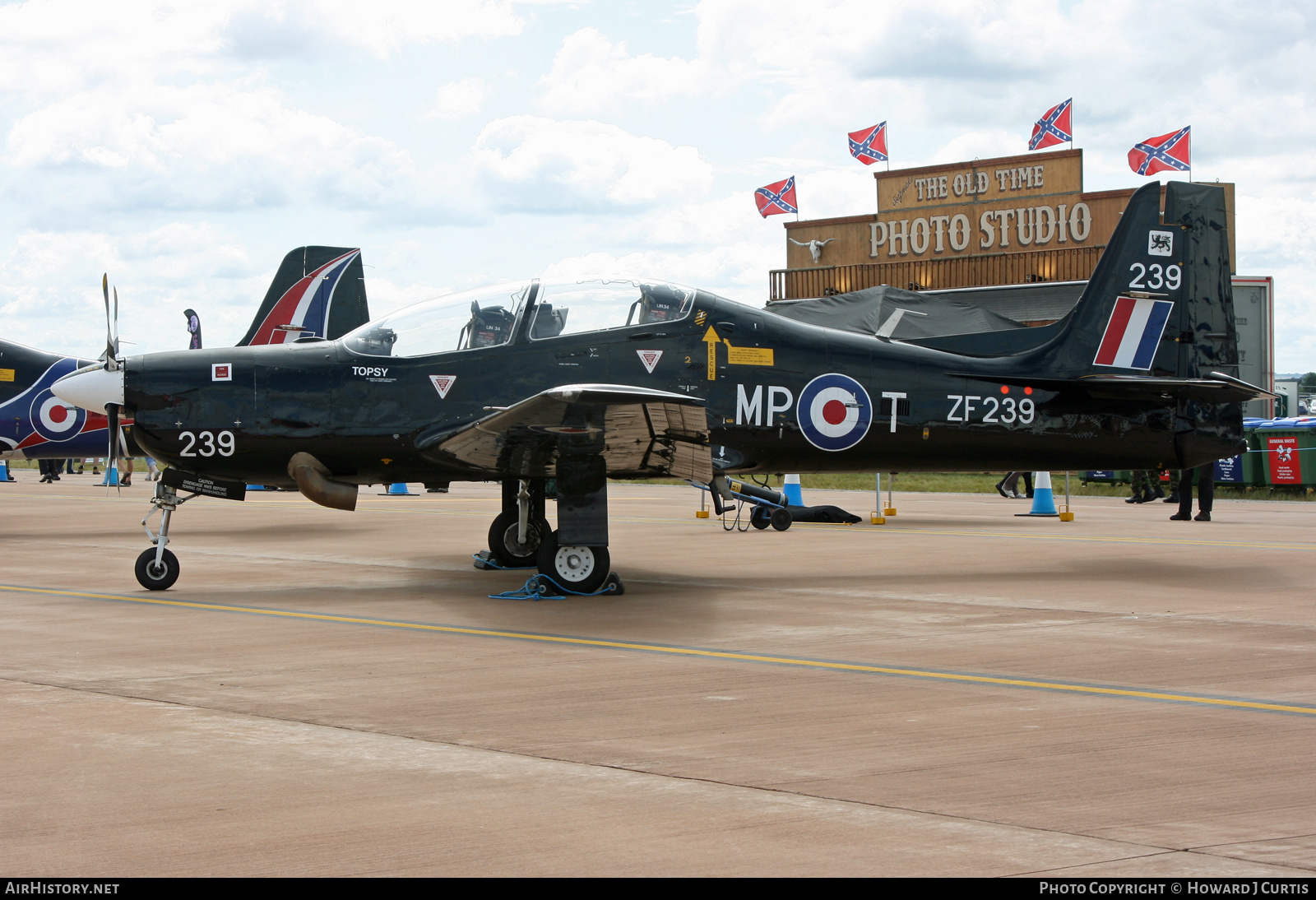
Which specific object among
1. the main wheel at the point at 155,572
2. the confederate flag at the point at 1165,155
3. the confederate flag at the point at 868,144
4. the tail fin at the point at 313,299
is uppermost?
the confederate flag at the point at 868,144

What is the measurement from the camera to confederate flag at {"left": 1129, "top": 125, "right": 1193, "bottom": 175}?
38844mm

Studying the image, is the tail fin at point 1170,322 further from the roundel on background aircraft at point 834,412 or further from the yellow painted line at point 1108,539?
the yellow painted line at point 1108,539

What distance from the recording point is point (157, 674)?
675 centimetres

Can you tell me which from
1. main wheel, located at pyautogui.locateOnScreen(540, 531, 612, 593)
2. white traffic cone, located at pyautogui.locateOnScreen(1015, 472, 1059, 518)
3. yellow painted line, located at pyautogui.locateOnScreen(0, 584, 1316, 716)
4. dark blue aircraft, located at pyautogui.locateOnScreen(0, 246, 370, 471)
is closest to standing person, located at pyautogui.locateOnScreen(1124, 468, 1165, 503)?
white traffic cone, located at pyautogui.locateOnScreen(1015, 472, 1059, 518)

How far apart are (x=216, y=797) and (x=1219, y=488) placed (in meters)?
29.0

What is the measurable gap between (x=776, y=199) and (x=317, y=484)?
130 ft

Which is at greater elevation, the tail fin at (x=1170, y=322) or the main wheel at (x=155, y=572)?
the tail fin at (x=1170, y=322)

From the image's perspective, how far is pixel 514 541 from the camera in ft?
41.2

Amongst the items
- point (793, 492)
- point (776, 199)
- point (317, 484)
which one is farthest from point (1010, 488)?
point (776, 199)

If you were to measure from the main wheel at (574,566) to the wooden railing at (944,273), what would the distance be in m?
34.0

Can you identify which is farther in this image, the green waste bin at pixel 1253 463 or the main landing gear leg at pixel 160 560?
the green waste bin at pixel 1253 463

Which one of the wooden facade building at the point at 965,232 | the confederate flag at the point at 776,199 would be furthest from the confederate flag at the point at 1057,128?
the confederate flag at the point at 776,199

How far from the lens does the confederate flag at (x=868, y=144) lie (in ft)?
152
